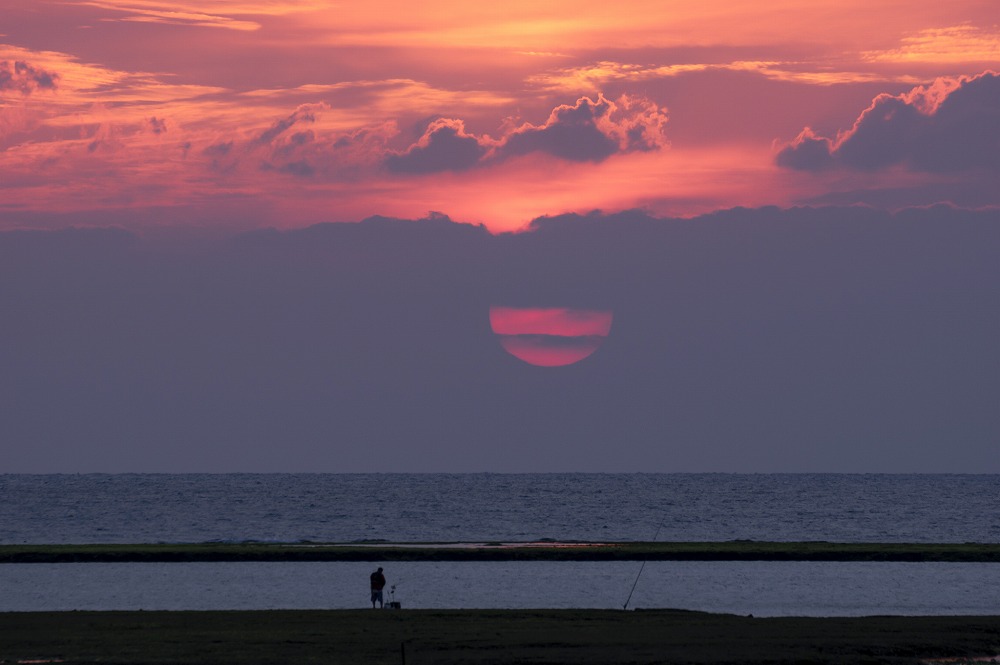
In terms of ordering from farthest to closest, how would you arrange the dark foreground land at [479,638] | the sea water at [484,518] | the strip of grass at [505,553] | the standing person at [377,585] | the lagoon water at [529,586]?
the sea water at [484,518]
the strip of grass at [505,553]
the lagoon water at [529,586]
the standing person at [377,585]
the dark foreground land at [479,638]

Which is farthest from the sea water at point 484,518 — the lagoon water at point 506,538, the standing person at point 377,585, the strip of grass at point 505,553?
the standing person at point 377,585

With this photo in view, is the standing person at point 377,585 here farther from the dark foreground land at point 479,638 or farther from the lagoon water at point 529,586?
the dark foreground land at point 479,638

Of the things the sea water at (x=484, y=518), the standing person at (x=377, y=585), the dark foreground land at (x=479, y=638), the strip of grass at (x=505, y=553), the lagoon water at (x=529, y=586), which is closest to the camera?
the dark foreground land at (x=479, y=638)

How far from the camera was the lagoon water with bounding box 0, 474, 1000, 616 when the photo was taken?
163ft

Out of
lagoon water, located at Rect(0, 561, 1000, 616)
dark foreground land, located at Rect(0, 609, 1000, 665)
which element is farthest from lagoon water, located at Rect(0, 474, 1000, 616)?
dark foreground land, located at Rect(0, 609, 1000, 665)

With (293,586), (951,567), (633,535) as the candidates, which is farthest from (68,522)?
(951,567)

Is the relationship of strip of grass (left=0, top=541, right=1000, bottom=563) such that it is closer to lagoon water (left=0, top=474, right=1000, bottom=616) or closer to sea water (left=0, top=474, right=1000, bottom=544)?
lagoon water (left=0, top=474, right=1000, bottom=616)

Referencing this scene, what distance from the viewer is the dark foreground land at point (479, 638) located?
1244 inches

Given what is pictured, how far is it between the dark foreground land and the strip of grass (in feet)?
96.4

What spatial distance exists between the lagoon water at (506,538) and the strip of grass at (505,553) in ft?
8.79

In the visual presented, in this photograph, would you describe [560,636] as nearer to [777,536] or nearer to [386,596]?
[386,596]

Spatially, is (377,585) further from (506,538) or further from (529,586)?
(506,538)

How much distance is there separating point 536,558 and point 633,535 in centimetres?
3292

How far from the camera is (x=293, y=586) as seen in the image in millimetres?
55312
